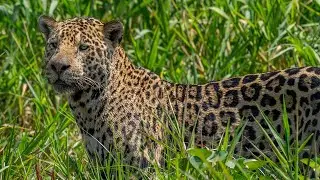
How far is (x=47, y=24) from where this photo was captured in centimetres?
719

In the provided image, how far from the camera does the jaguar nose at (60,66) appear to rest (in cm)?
677

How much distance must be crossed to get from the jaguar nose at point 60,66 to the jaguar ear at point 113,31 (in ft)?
1.42

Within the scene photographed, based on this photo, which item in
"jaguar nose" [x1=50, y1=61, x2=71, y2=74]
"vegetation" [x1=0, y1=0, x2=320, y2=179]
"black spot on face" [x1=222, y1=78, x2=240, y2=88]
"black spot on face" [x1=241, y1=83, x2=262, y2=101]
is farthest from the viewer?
"vegetation" [x1=0, y1=0, x2=320, y2=179]

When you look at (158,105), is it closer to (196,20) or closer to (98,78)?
(98,78)

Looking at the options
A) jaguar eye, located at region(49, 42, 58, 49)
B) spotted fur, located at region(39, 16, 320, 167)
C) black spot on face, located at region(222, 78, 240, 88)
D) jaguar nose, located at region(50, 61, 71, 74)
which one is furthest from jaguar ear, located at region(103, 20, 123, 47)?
black spot on face, located at region(222, 78, 240, 88)

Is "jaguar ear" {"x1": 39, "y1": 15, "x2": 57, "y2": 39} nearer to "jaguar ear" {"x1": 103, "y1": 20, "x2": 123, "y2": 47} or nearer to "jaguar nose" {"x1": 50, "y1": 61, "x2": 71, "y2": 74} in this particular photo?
"jaguar ear" {"x1": 103, "y1": 20, "x2": 123, "y2": 47}

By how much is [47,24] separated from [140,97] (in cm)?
75

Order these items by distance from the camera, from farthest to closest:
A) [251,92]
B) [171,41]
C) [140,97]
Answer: [171,41] < [140,97] < [251,92]

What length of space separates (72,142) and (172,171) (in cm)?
183

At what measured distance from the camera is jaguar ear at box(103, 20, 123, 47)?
711 cm

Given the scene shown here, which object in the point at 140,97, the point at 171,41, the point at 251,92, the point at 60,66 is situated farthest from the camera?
the point at 171,41

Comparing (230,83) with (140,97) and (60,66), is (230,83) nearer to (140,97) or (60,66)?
(140,97)

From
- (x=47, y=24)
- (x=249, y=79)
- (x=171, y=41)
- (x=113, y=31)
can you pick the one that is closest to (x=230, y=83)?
(x=249, y=79)

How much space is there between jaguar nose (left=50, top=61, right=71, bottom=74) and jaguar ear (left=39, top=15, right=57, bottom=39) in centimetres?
45
